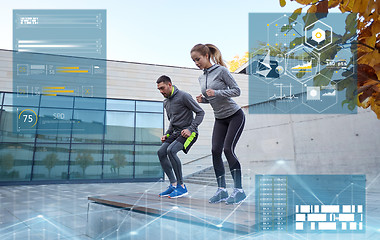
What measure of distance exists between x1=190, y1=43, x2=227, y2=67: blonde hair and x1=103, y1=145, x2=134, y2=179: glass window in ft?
40.1

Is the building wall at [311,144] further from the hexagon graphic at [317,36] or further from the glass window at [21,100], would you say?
the glass window at [21,100]

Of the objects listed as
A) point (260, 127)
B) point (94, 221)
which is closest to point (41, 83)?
point (260, 127)

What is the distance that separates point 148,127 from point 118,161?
2.17 metres

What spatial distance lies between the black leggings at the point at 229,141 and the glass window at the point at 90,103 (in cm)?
1234

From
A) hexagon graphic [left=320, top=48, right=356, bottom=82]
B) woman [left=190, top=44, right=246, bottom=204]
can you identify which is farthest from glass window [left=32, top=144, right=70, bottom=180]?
hexagon graphic [left=320, top=48, right=356, bottom=82]

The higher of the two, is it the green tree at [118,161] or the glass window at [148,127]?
the glass window at [148,127]

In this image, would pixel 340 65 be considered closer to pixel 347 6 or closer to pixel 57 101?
pixel 347 6

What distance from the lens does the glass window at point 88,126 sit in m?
14.0

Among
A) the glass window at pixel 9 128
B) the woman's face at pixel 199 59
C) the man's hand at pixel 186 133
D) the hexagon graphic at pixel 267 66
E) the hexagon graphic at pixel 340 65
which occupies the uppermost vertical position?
the hexagon graphic at pixel 267 66

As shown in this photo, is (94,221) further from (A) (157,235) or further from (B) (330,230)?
(B) (330,230)

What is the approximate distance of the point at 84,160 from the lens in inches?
548

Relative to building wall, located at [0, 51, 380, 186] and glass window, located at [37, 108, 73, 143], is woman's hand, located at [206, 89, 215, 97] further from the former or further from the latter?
glass window, located at [37, 108, 73, 143]

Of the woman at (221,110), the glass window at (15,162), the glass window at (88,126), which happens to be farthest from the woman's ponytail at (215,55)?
the glass window at (15,162)
